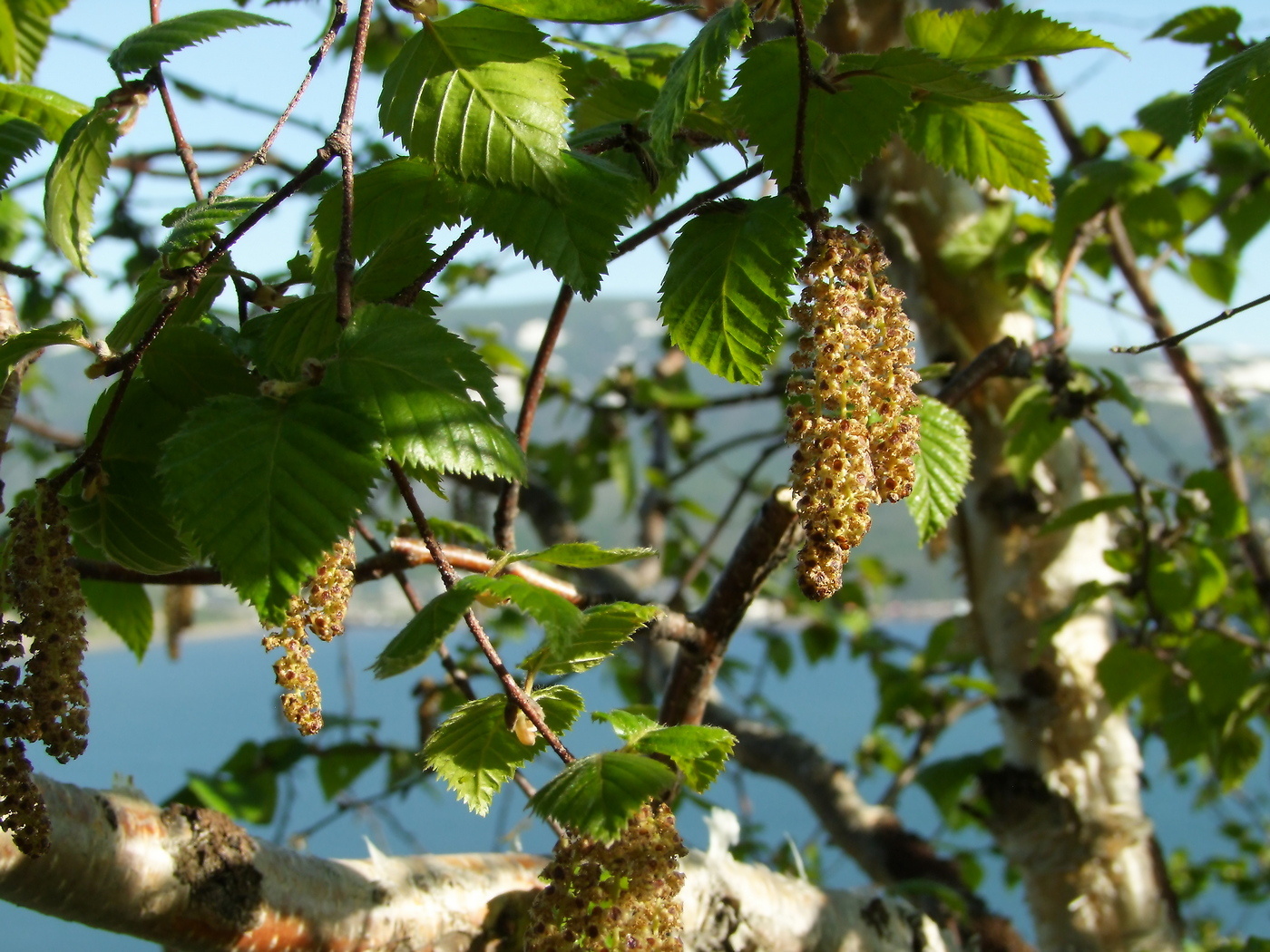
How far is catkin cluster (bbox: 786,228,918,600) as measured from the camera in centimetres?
45

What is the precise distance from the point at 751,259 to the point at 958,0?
4.74 feet

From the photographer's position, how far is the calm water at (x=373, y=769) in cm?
519

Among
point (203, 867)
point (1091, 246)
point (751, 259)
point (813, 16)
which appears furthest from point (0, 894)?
point (1091, 246)

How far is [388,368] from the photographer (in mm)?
453

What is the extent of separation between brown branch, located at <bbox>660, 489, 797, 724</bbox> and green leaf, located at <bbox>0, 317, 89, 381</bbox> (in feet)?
1.56

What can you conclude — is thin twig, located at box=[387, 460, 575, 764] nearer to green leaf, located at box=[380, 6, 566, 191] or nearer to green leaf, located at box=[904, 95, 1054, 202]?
green leaf, located at box=[380, 6, 566, 191]

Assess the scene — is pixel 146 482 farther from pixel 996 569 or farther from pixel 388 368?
pixel 996 569

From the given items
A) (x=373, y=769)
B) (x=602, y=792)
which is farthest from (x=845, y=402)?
(x=373, y=769)

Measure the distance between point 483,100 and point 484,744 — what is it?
0.34 metres

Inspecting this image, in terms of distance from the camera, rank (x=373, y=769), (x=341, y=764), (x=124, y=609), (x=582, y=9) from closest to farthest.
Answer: (x=582, y=9) → (x=124, y=609) → (x=341, y=764) → (x=373, y=769)

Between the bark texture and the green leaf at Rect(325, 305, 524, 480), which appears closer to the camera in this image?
the green leaf at Rect(325, 305, 524, 480)

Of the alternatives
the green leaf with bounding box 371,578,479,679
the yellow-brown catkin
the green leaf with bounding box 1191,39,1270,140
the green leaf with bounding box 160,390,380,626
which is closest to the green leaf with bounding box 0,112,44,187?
the green leaf with bounding box 160,390,380,626

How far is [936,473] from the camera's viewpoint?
71cm

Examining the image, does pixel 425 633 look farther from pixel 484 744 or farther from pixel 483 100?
pixel 483 100
